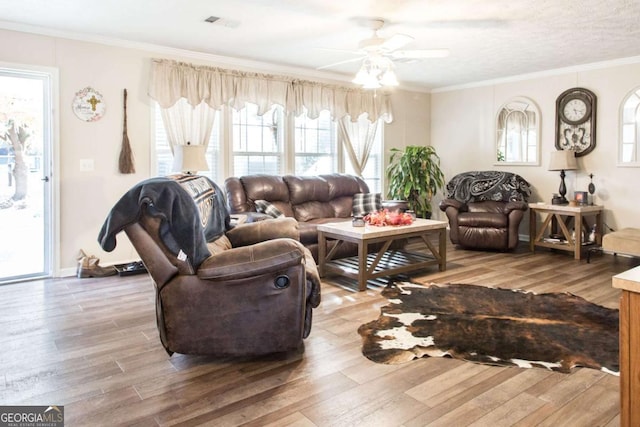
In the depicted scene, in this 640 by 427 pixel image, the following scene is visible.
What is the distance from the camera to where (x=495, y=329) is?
3004 millimetres

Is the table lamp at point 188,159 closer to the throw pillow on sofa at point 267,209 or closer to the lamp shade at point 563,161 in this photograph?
the throw pillow on sofa at point 267,209

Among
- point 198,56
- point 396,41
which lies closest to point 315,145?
point 198,56

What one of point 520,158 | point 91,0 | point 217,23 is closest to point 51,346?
point 91,0

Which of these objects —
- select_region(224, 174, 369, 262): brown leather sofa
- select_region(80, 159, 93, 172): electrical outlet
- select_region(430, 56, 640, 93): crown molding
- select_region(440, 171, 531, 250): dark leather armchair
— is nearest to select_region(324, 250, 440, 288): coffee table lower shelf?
select_region(224, 174, 369, 262): brown leather sofa

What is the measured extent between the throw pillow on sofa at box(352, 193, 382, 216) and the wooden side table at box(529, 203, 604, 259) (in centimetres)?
198

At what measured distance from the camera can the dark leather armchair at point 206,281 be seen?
2258mm

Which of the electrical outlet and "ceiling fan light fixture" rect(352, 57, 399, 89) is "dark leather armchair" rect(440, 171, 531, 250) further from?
the electrical outlet

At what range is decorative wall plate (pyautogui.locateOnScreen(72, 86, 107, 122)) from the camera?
175 inches

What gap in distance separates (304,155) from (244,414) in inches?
177

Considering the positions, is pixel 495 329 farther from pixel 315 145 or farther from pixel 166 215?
pixel 315 145

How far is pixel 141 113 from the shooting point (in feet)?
15.8

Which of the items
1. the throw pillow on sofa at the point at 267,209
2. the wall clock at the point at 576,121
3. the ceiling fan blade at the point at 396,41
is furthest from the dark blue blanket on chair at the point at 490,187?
the ceiling fan blade at the point at 396,41

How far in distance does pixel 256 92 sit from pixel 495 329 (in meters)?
3.87

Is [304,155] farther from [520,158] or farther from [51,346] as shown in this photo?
[51,346]
